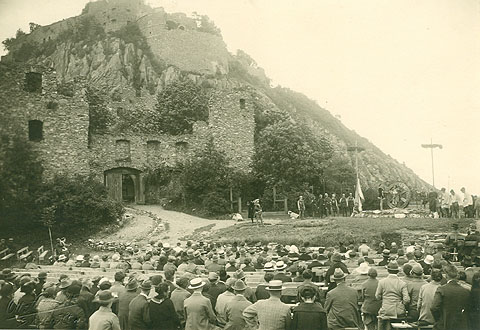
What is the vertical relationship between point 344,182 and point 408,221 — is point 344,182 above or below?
above

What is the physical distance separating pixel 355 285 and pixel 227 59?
5862 cm

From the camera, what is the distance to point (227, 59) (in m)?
64.8

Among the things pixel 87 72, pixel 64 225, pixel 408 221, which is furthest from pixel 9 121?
pixel 87 72

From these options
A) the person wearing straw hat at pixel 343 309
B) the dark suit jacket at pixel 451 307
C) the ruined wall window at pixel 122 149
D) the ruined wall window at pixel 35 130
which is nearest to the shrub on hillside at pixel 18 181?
the ruined wall window at pixel 35 130

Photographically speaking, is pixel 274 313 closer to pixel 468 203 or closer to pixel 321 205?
pixel 468 203

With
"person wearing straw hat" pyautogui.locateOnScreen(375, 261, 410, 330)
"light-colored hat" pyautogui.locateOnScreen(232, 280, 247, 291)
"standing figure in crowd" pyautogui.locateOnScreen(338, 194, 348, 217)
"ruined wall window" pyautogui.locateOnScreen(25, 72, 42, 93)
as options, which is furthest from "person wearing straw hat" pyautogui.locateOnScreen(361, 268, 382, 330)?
"ruined wall window" pyautogui.locateOnScreen(25, 72, 42, 93)

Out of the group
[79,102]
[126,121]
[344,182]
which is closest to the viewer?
[79,102]

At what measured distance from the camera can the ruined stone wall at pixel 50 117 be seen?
1073 inches

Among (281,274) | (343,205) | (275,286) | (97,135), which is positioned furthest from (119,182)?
(275,286)

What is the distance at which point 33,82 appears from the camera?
28.4 metres

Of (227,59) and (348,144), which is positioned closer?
(348,144)

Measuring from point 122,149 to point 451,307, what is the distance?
28.0 metres

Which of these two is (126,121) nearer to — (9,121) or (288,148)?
(9,121)

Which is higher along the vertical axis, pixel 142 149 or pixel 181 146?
pixel 181 146
